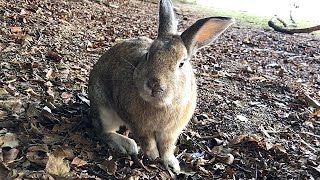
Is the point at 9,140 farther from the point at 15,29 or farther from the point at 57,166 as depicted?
the point at 15,29

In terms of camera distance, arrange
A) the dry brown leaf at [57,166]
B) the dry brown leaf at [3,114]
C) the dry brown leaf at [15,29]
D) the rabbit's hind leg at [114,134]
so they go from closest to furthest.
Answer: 1. the dry brown leaf at [57,166]
2. the rabbit's hind leg at [114,134]
3. the dry brown leaf at [3,114]
4. the dry brown leaf at [15,29]

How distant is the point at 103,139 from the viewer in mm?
4129

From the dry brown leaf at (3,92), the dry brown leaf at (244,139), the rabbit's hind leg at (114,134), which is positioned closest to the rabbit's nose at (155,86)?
the rabbit's hind leg at (114,134)

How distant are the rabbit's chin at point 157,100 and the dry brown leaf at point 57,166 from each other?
0.74 meters

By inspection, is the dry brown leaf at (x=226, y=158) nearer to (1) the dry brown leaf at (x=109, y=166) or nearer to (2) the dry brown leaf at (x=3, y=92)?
(1) the dry brown leaf at (x=109, y=166)

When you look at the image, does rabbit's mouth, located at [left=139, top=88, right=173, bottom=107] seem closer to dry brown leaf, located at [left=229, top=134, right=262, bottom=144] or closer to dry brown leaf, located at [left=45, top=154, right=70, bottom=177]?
dry brown leaf, located at [left=45, top=154, right=70, bottom=177]

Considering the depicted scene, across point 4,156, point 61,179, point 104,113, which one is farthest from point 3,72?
point 61,179

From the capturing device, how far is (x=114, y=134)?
4199 millimetres

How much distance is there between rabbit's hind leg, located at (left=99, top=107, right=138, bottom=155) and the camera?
13.1 ft

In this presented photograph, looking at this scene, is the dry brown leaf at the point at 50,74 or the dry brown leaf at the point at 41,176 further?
the dry brown leaf at the point at 50,74

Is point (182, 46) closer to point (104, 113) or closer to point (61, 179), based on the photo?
point (104, 113)

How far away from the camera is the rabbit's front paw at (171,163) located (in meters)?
3.82

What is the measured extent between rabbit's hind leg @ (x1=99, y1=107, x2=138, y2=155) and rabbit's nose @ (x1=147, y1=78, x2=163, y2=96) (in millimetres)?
785

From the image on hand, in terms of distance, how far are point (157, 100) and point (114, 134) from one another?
0.87 meters
